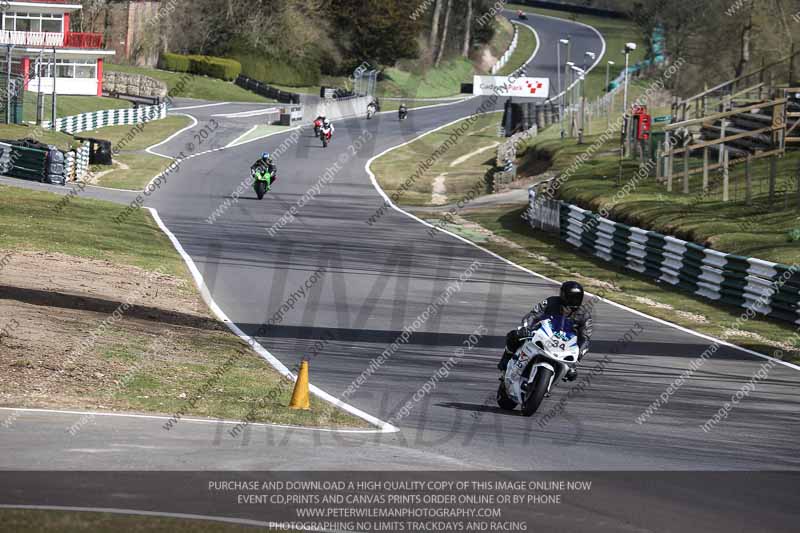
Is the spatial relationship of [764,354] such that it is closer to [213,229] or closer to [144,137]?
[213,229]

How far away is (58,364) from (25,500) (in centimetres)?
648

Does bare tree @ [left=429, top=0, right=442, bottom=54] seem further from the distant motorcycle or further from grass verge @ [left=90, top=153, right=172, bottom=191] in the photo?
grass verge @ [left=90, top=153, right=172, bottom=191]

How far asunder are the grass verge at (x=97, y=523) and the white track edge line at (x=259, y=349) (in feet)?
14.6

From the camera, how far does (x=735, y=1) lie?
66.9m

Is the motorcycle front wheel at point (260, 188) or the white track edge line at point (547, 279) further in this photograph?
the motorcycle front wheel at point (260, 188)

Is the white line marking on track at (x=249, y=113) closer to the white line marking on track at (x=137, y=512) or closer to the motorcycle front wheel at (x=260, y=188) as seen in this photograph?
the motorcycle front wheel at (x=260, y=188)

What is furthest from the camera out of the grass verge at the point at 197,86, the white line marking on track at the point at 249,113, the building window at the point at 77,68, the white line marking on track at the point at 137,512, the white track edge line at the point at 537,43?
the white track edge line at the point at 537,43

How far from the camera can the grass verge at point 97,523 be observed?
6828mm

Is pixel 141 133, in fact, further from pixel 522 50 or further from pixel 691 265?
pixel 522 50

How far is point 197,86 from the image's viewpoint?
88.3 m

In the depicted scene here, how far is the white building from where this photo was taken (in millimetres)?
74688

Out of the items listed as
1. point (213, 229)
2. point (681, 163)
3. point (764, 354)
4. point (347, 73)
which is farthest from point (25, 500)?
point (347, 73)

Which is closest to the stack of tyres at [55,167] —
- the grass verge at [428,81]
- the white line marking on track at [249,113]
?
the white line marking on track at [249,113]

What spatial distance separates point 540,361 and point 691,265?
14478 millimetres
